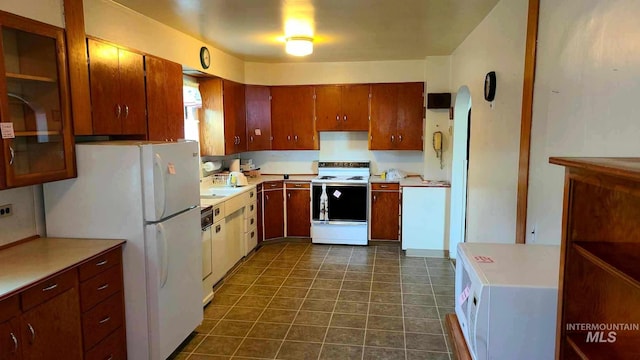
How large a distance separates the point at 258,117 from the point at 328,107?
1.05 m

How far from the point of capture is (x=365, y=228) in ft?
19.0

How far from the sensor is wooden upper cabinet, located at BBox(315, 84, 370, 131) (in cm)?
599

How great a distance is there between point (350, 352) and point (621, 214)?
7.51ft

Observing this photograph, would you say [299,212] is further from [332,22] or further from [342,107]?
[332,22]

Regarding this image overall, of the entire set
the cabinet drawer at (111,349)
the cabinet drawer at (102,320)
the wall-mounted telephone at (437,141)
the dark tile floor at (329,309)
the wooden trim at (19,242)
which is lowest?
the dark tile floor at (329,309)

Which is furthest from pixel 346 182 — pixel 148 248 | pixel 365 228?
pixel 148 248

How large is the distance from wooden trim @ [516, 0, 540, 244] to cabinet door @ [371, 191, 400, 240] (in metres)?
3.14

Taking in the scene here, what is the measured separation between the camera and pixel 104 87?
2951mm

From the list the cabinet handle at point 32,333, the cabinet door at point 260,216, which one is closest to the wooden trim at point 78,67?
the cabinet handle at point 32,333

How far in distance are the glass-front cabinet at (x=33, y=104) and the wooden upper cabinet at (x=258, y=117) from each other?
11.4 ft

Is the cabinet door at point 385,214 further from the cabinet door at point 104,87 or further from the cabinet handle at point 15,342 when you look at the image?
the cabinet handle at point 15,342

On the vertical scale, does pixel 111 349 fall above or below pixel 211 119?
below

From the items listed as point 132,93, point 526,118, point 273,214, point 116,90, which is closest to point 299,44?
point 132,93

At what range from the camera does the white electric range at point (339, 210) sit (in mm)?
5770
